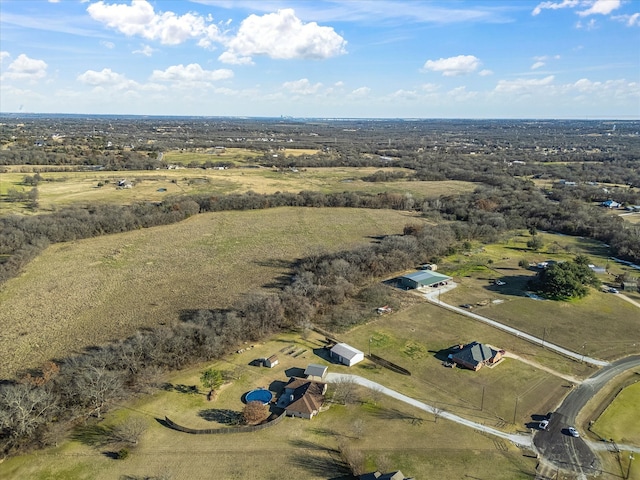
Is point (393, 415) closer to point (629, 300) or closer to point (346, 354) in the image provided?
point (346, 354)

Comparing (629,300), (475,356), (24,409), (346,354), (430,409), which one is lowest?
(430,409)

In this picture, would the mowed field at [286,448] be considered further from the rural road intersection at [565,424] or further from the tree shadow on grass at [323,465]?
the rural road intersection at [565,424]

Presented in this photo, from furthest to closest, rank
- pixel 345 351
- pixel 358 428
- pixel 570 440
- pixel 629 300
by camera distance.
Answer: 1. pixel 629 300
2. pixel 345 351
3. pixel 358 428
4. pixel 570 440

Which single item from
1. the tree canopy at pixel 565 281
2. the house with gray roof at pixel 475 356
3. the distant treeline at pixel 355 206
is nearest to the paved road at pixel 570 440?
the house with gray roof at pixel 475 356

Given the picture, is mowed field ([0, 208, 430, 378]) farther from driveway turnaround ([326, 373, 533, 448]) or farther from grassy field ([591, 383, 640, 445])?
grassy field ([591, 383, 640, 445])

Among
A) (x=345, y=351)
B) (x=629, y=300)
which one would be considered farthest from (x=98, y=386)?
(x=629, y=300)

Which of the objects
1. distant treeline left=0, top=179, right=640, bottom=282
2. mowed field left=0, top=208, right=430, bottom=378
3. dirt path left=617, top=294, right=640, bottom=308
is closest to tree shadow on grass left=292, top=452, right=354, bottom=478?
mowed field left=0, top=208, right=430, bottom=378
